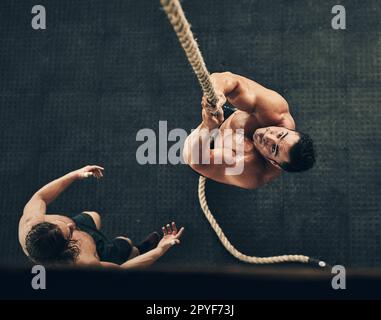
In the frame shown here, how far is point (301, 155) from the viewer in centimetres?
323

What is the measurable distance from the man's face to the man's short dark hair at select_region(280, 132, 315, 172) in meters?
0.03

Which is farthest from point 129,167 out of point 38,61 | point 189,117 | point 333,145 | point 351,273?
point 351,273

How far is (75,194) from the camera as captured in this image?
4.45 metres

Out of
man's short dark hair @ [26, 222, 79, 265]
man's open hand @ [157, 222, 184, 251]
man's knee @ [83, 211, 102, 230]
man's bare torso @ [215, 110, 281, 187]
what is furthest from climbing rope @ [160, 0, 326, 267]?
man's short dark hair @ [26, 222, 79, 265]

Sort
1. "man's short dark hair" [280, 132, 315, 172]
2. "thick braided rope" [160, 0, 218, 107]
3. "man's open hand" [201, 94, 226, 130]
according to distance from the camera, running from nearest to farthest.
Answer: "thick braided rope" [160, 0, 218, 107] < "man's open hand" [201, 94, 226, 130] < "man's short dark hair" [280, 132, 315, 172]

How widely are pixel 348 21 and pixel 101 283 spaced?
3038 mm

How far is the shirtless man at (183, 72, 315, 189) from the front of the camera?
10.7 feet

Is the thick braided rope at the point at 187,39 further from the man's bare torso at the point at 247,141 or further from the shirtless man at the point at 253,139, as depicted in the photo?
the man's bare torso at the point at 247,141

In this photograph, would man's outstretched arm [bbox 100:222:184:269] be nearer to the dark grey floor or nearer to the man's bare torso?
the dark grey floor

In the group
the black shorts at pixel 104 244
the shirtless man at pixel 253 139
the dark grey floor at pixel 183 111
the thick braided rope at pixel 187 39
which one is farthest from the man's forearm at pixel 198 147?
the black shorts at pixel 104 244

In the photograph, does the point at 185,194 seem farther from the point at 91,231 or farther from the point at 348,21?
the point at 348,21

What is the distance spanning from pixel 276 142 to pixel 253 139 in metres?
0.34

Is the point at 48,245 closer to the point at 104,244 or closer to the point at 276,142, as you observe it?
the point at 104,244

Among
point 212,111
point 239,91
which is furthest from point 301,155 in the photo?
point 212,111
